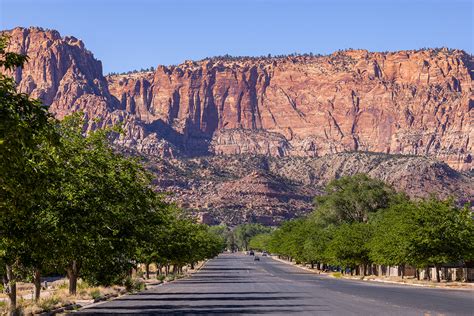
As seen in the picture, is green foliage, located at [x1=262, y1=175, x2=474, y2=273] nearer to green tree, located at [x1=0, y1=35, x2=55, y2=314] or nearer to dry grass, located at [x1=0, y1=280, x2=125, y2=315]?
dry grass, located at [x1=0, y1=280, x2=125, y2=315]

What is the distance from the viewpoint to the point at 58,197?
31172 millimetres

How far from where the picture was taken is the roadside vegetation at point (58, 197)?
54.3 ft

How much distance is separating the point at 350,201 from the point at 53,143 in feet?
378

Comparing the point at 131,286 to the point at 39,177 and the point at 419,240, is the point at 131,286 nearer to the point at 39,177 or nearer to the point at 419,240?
the point at 419,240

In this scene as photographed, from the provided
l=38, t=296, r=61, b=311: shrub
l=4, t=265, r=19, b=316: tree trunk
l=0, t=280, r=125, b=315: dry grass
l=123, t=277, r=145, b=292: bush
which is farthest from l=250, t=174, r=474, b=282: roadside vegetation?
l=4, t=265, r=19, b=316: tree trunk

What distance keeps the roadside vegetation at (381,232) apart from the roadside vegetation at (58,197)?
29.3 m

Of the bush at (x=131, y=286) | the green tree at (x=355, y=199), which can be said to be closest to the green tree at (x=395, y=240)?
the bush at (x=131, y=286)

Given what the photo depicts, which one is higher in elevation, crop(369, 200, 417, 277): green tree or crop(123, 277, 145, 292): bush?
crop(369, 200, 417, 277): green tree

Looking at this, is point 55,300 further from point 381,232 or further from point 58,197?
point 381,232

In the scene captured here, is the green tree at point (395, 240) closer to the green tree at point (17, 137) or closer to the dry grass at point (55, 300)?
the dry grass at point (55, 300)

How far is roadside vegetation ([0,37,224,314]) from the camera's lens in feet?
54.3

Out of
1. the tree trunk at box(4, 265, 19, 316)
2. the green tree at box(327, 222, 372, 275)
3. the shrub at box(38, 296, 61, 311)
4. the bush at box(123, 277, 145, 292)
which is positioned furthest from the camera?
the green tree at box(327, 222, 372, 275)

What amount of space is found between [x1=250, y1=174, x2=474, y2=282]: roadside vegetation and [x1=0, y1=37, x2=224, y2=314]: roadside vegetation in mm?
29271

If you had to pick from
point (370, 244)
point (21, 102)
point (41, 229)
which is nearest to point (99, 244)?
point (41, 229)
